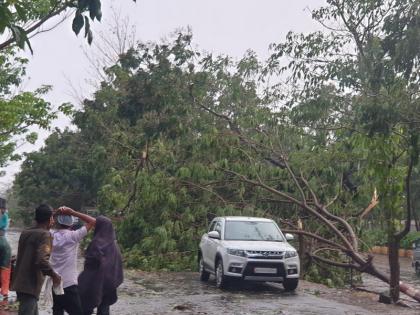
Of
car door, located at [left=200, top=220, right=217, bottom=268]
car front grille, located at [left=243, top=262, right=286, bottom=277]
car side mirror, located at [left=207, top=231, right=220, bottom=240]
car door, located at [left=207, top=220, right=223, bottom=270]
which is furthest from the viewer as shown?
car door, located at [left=200, top=220, right=217, bottom=268]

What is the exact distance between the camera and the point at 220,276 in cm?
1386

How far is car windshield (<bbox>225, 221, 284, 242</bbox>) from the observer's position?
14.5m

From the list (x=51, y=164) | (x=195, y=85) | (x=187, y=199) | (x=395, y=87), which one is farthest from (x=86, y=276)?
(x=51, y=164)

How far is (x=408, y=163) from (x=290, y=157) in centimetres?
662

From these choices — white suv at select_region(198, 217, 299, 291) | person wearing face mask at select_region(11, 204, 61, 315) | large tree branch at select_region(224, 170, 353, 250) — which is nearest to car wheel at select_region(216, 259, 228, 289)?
white suv at select_region(198, 217, 299, 291)

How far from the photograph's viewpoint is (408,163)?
13.2 metres

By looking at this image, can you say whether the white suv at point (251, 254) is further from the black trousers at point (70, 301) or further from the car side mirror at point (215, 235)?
the black trousers at point (70, 301)

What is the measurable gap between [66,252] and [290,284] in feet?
25.3

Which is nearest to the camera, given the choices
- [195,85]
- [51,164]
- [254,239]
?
[254,239]

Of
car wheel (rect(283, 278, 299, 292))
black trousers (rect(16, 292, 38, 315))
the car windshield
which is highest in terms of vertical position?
the car windshield

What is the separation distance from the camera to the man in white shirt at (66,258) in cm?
688

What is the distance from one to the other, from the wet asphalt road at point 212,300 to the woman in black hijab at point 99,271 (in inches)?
114

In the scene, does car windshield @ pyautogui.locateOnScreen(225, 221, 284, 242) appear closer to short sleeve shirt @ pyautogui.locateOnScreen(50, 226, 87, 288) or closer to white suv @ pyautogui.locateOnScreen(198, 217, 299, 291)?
white suv @ pyautogui.locateOnScreen(198, 217, 299, 291)

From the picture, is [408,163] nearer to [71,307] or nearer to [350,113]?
[350,113]
